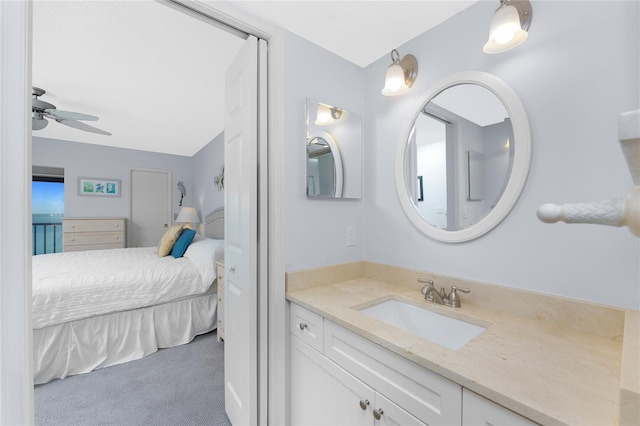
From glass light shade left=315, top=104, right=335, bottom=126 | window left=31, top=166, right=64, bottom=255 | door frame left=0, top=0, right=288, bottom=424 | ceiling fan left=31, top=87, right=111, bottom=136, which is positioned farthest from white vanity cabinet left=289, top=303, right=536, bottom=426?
window left=31, top=166, right=64, bottom=255

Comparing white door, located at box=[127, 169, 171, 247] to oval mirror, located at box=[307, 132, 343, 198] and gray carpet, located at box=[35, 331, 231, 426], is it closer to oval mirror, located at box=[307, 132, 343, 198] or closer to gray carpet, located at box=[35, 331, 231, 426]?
gray carpet, located at box=[35, 331, 231, 426]

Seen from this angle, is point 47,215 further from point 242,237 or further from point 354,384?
point 354,384

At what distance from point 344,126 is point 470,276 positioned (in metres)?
1.06

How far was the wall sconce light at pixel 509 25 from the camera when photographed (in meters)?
0.95

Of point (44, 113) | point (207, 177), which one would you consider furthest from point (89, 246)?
point (44, 113)

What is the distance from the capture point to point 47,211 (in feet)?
14.2

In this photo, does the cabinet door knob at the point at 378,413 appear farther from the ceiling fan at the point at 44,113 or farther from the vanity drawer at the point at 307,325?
the ceiling fan at the point at 44,113

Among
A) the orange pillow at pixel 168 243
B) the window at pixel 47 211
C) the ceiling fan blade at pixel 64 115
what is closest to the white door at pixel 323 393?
the orange pillow at pixel 168 243

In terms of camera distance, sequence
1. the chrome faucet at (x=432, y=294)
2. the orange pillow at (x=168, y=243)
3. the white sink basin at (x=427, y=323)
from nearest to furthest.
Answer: the white sink basin at (x=427, y=323) < the chrome faucet at (x=432, y=294) < the orange pillow at (x=168, y=243)

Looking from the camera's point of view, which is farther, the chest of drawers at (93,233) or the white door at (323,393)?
the chest of drawers at (93,233)

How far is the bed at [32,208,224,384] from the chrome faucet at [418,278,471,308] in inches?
82.6

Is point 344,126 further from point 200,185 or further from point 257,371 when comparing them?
point 200,185

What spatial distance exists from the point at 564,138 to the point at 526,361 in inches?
31.3

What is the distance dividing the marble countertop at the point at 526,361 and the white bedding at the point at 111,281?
6.27 ft
